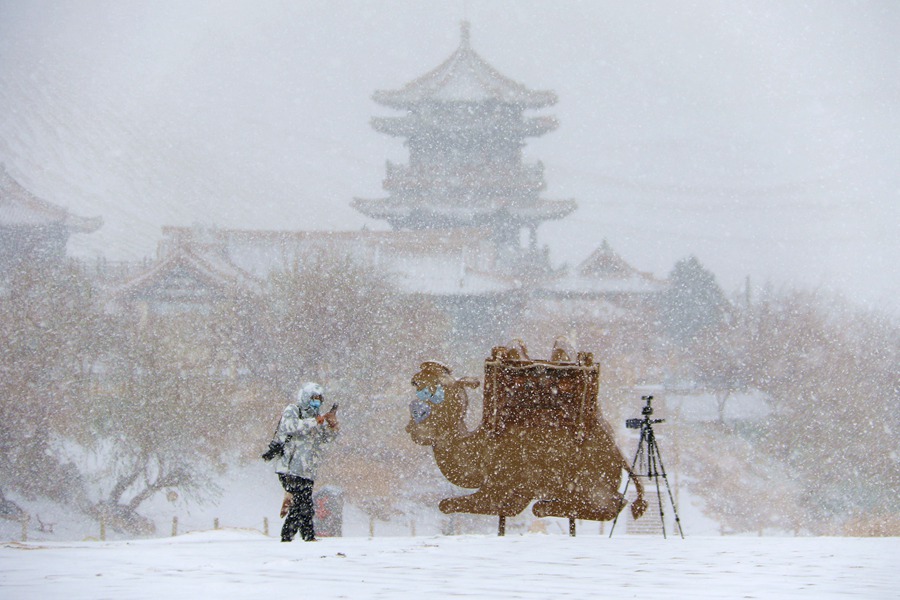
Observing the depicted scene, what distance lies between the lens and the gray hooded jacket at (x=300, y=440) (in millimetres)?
5359

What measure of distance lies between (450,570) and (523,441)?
217 cm

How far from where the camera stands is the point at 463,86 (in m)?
40.6

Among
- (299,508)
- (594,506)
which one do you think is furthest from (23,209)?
(594,506)

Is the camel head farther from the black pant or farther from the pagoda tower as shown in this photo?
the pagoda tower

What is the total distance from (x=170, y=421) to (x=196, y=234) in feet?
47.0

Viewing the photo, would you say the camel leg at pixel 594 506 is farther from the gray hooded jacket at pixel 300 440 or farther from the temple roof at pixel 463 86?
the temple roof at pixel 463 86

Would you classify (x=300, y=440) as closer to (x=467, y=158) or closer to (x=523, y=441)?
(x=523, y=441)

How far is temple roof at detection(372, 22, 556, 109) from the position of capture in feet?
131

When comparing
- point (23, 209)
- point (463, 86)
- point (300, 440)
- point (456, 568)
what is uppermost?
point (463, 86)

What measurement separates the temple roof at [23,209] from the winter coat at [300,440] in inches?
1188

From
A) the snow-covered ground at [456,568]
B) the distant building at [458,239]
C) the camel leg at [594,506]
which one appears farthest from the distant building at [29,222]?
the snow-covered ground at [456,568]

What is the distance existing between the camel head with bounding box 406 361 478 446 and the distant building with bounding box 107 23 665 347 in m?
17.4

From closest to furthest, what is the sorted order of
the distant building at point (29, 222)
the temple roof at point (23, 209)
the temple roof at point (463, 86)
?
the distant building at point (29, 222), the temple roof at point (23, 209), the temple roof at point (463, 86)

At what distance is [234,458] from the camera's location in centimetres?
1961
